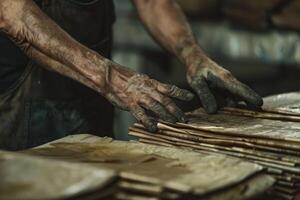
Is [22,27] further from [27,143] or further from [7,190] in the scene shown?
[7,190]

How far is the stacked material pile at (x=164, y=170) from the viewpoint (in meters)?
1.59

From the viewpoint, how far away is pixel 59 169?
1.56 meters

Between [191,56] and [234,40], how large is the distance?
2978mm

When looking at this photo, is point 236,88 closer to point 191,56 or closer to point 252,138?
point 191,56

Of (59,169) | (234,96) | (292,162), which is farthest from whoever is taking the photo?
(234,96)

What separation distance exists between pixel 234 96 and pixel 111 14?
861mm

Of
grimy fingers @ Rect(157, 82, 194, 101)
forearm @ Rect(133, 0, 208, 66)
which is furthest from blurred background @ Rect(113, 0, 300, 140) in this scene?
grimy fingers @ Rect(157, 82, 194, 101)

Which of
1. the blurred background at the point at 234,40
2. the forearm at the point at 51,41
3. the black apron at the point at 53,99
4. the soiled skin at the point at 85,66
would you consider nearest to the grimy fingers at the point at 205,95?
the soiled skin at the point at 85,66

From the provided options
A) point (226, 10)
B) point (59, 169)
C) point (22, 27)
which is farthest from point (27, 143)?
point (226, 10)

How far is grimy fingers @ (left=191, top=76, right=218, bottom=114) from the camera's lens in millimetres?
2637

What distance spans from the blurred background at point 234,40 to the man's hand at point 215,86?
2.59 meters

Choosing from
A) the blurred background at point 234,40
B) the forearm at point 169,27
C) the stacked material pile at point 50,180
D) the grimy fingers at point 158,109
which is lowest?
the stacked material pile at point 50,180

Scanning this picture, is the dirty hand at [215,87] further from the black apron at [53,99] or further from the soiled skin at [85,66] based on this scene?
the black apron at [53,99]

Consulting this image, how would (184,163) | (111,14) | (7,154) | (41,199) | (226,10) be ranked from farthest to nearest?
(226,10) < (111,14) < (184,163) < (7,154) < (41,199)
